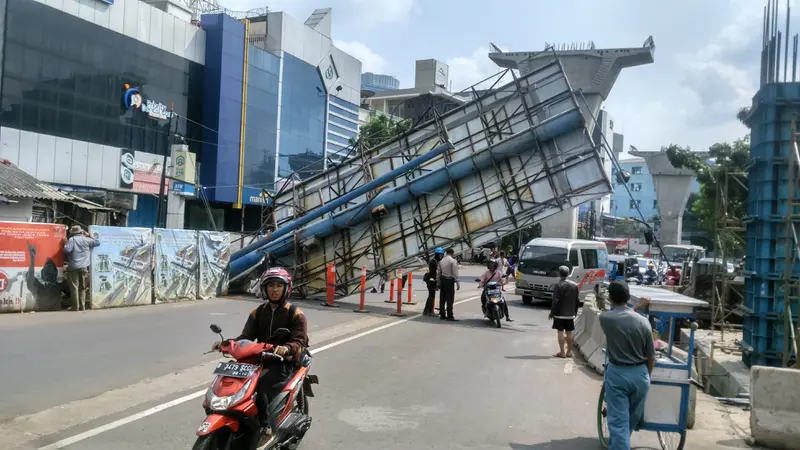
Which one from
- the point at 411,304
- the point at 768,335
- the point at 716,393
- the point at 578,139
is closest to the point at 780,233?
the point at 768,335

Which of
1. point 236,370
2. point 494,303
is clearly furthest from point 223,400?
point 494,303

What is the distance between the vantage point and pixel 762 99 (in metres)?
11.0

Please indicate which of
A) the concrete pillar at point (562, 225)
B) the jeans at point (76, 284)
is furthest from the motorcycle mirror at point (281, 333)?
the concrete pillar at point (562, 225)

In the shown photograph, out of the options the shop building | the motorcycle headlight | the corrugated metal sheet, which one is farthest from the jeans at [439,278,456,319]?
the corrugated metal sheet

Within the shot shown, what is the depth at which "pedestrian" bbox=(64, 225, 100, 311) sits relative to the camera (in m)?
13.8

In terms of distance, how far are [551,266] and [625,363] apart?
53.4 ft

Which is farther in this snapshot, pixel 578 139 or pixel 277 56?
pixel 277 56

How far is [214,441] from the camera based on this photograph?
4.34 meters

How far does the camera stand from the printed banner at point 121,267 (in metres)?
14.6

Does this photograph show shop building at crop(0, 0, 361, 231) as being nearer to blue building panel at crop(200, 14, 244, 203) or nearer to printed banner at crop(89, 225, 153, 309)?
blue building panel at crop(200, 14, 244, 203)

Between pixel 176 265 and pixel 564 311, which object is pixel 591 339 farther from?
pixel 176 265

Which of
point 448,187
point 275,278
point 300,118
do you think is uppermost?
point 300,118

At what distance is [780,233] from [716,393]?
124 inches

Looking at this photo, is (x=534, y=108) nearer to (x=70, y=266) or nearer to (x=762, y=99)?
(x=762, y=99)
